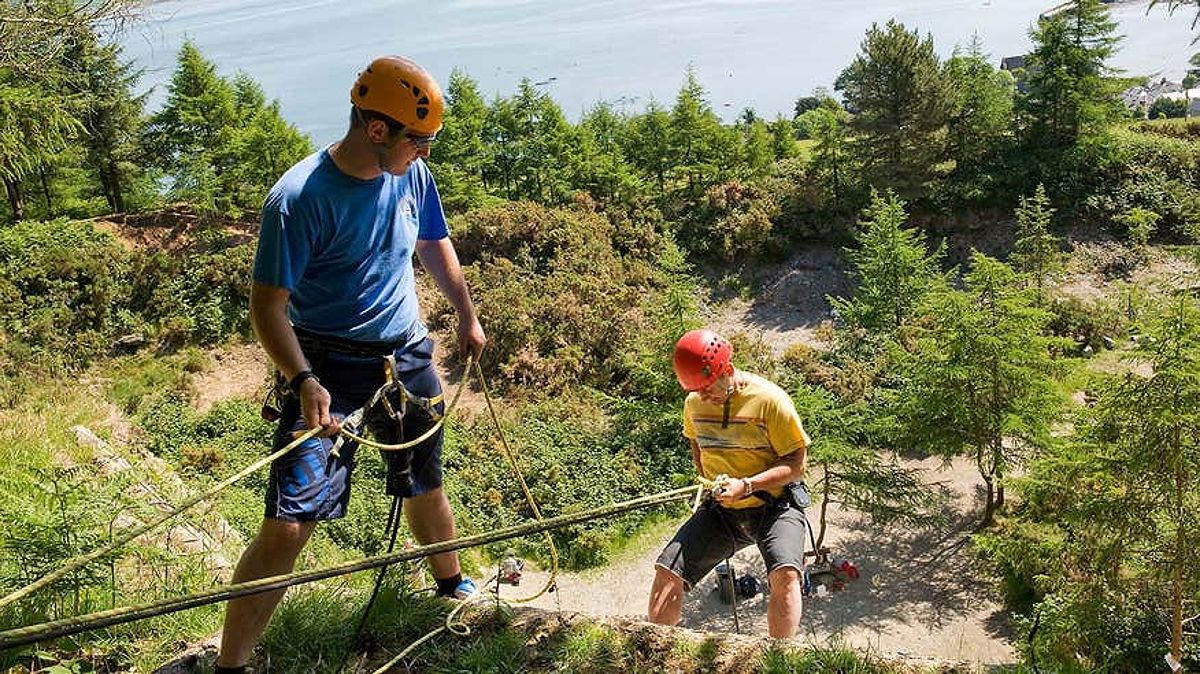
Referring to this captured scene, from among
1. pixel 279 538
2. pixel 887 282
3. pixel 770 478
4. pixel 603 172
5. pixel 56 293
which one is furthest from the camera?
pixel 603 172

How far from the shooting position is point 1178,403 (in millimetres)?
7848

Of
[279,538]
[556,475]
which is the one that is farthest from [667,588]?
[556,475]

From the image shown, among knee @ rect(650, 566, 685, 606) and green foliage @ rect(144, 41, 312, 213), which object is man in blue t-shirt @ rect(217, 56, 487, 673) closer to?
knee @ rect(650, 566, 685, 606)

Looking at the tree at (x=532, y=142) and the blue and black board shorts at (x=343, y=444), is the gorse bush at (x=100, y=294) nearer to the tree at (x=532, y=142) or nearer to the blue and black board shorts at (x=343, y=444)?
the tree at (x=532, y=142)

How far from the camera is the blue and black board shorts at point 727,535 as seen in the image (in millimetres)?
4203

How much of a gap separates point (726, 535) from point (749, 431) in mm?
639

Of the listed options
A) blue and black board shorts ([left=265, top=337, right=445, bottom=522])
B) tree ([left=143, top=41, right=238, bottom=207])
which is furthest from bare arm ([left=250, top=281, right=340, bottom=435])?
tree ([left=143, top=41, right=238, bottom=207])

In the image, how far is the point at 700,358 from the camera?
161 inches

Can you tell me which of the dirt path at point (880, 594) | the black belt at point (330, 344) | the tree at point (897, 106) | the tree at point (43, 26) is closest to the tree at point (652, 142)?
the tree at point (897, 106)

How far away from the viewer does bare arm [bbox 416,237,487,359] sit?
12.6 feet

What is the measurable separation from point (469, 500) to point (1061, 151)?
81.6 ft

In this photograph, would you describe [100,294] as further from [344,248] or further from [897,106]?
[897,106]

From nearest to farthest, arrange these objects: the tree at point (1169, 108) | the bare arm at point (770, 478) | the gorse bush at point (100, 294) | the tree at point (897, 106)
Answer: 1. the bare arm at point (770, 478)
2. the gorse bush at point (100, 294)
3. the tree at point (897, 106)
4. the tree at point (1169, 108)

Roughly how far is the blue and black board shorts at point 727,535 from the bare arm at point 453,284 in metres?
1.56
